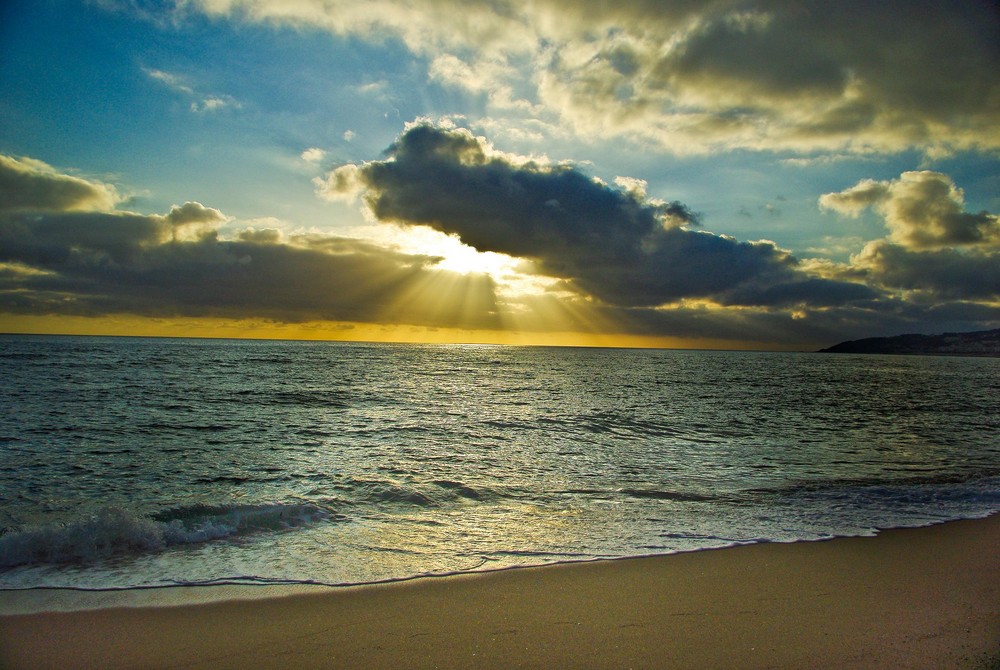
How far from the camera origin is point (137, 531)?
9.06 metres

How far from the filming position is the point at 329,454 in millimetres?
17891

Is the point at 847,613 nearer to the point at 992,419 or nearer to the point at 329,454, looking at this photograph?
the point at 329,454

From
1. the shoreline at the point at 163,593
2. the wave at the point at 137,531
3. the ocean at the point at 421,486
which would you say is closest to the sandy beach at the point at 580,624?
the shoreline at the point at 163,593

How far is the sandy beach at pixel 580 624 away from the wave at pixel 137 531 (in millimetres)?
2466

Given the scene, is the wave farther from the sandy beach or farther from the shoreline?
the sandy beach

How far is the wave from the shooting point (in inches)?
324

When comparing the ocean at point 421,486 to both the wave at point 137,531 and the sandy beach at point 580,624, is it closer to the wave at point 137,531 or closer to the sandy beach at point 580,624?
the wave at point 137,531

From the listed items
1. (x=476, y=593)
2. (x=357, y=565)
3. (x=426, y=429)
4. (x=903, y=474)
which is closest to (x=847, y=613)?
(x=476, y=593)

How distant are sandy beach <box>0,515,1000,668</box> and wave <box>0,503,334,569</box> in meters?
2.47

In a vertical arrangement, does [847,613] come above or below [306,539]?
above

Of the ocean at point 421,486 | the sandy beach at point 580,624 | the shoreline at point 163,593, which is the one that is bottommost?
the ocean at point 421,486

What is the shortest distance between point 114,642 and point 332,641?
2.56 meters

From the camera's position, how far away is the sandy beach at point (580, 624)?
17.3 feet

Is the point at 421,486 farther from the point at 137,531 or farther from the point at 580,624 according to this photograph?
the point at 580,624
